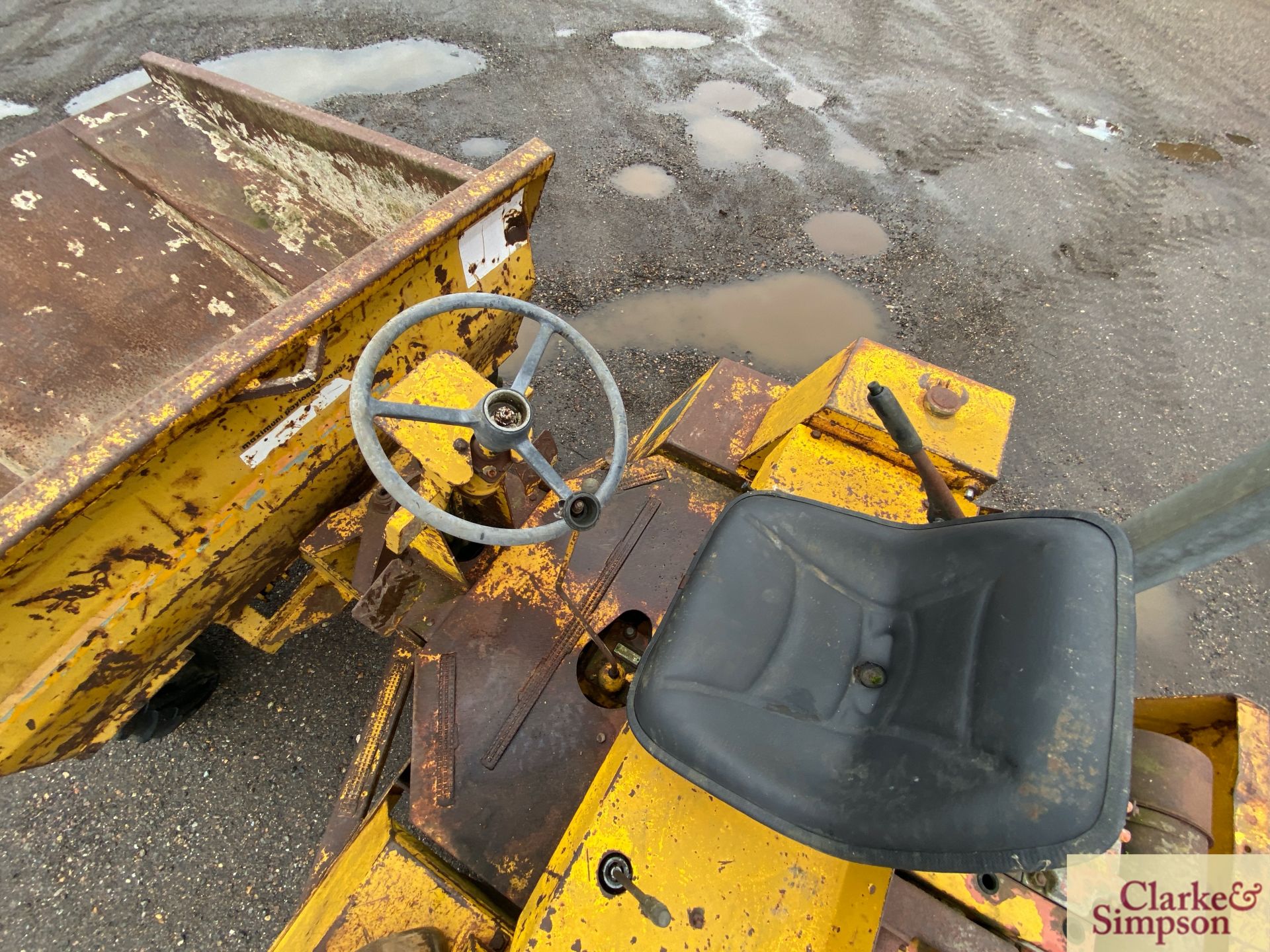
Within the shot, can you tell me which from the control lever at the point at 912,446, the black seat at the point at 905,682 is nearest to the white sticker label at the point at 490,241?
the black seat at the point at 905,682

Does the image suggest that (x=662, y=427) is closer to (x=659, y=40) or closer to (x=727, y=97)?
(x=727, y=97)

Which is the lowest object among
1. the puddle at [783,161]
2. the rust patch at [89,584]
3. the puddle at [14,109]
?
the puddle at [783,161]

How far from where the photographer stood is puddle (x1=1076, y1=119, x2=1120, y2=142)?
15.0 feet

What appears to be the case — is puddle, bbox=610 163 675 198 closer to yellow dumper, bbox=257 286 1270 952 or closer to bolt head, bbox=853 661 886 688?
yellow dumper, bbox=257 286 1270 952

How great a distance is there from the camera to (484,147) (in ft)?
13.4

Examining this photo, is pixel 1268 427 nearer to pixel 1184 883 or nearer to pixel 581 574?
pixel 1184 883

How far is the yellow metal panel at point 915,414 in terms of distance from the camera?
174 centimetres

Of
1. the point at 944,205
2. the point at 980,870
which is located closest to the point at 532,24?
the point at 944,205

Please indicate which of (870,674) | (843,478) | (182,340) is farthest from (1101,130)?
(182,340)

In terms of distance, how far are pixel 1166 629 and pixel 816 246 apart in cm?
268

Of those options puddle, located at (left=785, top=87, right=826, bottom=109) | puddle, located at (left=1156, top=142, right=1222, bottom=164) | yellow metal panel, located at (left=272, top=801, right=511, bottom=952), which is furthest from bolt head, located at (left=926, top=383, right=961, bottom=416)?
puddle, located at (left=1156, top=142, right=1222, bottom=164)

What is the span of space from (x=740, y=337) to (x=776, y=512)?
2228 millimetres

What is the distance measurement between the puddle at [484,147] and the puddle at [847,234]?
2057 mm

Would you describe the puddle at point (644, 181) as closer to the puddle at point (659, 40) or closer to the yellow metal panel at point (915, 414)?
the puddle at point (659, 40)
